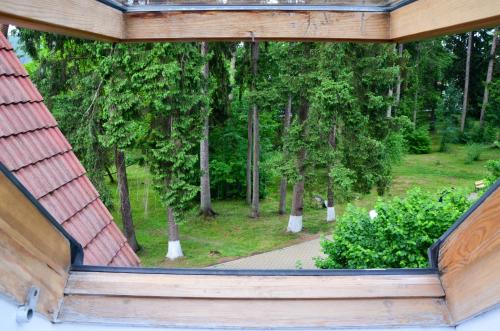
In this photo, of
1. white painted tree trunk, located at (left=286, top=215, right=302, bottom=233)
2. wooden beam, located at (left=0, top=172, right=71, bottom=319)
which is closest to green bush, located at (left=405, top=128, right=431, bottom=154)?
white painted tree trunk, located at (left=286, top=215, right=302, bottom=233)

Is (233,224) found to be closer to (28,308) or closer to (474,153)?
(474,153)

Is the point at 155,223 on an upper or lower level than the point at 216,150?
lower

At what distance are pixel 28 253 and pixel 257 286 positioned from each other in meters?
0.56

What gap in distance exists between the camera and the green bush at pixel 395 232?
538 centimetres

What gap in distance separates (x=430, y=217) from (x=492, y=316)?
4.69 m

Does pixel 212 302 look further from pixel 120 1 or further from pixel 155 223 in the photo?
pixel 155 223

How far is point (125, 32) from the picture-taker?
2.26 metres

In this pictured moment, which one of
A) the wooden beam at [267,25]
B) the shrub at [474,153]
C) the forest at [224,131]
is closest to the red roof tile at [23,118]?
the wooden beam at [267,25]

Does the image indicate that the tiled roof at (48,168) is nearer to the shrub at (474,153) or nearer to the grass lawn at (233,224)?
the grass lawn at (233,224)

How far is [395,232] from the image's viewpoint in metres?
5.41

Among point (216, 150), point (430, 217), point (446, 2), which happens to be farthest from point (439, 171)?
point (446, 2)

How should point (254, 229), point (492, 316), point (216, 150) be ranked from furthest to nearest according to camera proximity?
1. point (216, 150)
2. point (254, 229)
3. point (492, 316)

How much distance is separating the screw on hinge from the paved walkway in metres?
10.2

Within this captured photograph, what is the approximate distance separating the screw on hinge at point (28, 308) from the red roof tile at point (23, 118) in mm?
1110
